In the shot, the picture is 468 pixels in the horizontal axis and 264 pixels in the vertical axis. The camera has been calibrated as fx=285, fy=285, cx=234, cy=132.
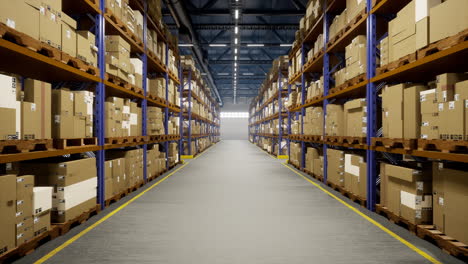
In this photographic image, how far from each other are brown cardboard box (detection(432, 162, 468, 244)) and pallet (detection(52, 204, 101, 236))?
4199 millimetres

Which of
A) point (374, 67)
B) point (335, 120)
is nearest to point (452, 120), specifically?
point (374, 67)

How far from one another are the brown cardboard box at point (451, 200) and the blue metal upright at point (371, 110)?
4.00 feet

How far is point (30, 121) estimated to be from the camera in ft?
9.82

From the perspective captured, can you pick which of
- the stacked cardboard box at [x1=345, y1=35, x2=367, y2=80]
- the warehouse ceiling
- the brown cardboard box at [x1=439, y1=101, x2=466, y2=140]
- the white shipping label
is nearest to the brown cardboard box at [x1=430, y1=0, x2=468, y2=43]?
the brown cardboard box at [x1=439, y1=101, x2=466, y2=140]

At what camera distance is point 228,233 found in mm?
3359

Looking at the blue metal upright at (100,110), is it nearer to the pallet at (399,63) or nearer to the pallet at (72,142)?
the pallet at (72,142)

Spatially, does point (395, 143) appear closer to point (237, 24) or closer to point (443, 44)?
point (443, 44)

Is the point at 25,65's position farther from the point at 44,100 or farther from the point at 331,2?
the point at 331,2

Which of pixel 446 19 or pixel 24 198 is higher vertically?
pixel 446 19

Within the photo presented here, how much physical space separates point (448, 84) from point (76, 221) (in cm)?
457

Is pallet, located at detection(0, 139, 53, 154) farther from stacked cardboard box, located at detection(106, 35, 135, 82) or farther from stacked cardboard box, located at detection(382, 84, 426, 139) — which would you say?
stacked cardboard box, located at detection(382, 84, 426, 139)

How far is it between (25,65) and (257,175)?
5787 millimetres

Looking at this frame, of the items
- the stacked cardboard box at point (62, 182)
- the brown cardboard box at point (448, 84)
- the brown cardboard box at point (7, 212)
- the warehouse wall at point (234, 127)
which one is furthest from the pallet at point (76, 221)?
the warehouse wall at point (234, 127)

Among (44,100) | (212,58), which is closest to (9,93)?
(44,100)
